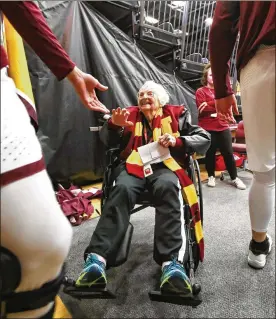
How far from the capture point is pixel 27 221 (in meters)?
0.34

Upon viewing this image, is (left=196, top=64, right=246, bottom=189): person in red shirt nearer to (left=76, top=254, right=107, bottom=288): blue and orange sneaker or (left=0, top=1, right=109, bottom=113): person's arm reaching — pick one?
(left=76, top=254, right=107, bottom=288): blue and orange sneaker

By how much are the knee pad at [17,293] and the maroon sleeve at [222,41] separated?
1.68 feet

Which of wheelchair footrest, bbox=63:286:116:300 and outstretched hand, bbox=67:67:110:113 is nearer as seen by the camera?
outstretched hand, bbox=67:67:110:113

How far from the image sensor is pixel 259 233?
86 cm

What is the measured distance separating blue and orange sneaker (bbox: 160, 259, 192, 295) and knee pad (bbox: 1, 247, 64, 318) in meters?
0.46

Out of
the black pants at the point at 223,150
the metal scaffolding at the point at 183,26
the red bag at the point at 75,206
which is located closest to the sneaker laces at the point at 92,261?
the red bag at the point at 75,206

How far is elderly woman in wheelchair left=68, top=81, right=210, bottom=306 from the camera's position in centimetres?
84

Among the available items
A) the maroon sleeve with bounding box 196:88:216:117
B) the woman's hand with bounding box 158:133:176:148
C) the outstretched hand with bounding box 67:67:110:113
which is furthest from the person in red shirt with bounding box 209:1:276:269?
the maroon sleeve with bounding box 196:88:216:117

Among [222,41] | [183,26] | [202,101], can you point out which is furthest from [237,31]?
[183,26]

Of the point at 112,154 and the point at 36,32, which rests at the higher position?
the point at 36,32

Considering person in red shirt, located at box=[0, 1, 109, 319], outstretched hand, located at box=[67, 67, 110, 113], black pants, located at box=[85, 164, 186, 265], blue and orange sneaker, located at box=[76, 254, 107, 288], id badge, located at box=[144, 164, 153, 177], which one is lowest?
blue and orange sneaker, located at box=[76, 254, 107, 288]

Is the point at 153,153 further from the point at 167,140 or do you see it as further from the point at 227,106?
the point at 227,106

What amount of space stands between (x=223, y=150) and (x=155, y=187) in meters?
1.29

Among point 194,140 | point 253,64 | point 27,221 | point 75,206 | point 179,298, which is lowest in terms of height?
point 75,206
